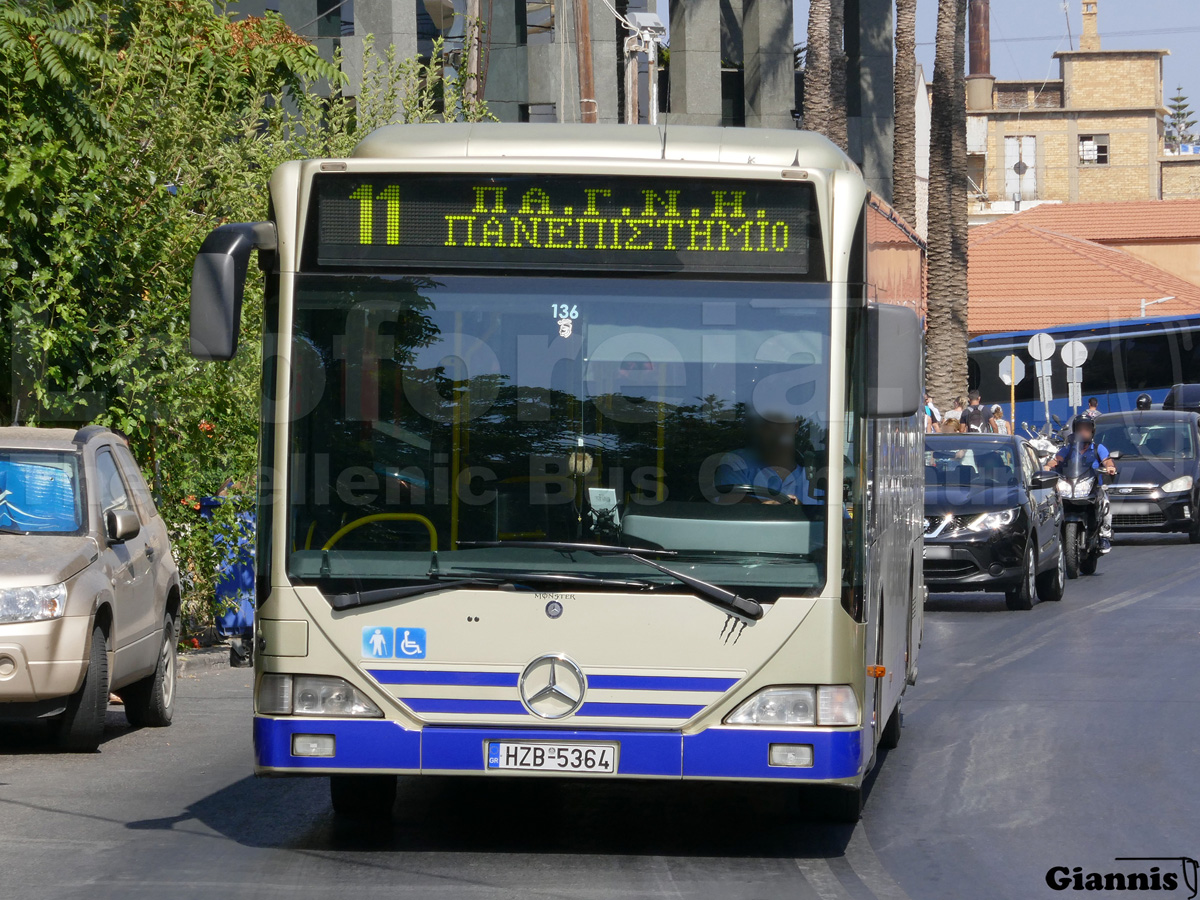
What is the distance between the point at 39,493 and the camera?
10.7 meters

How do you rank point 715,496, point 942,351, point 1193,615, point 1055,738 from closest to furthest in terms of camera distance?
1. point 715,496
2. point 1055,738
3. point 1193,615
4. point 942,351

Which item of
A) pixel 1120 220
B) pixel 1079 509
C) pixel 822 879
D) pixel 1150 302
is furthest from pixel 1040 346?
pixel 1120 220

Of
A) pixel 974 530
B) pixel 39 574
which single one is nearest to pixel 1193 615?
pixel 974 530

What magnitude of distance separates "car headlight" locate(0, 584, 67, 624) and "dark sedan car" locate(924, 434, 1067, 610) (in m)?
10.5

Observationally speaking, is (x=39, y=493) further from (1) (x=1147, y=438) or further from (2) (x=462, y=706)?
(1) (x=1147, y=438)

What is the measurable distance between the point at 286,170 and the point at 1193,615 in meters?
13.2

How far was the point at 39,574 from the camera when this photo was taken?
9.90m

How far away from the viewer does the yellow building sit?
94438mm

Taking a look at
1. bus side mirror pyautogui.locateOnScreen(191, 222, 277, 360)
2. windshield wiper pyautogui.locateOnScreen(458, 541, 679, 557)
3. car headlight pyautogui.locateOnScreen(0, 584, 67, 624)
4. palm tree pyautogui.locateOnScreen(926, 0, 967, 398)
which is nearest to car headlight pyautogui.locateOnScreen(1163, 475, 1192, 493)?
palm tree pyautogui.locateOnScreen(926, 0, 967, 398)

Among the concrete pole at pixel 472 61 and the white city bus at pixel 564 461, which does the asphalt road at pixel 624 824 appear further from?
the concrete pole at pixel 472 61

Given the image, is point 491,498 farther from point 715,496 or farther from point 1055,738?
point 1055,738

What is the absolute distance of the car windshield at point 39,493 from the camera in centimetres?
1062

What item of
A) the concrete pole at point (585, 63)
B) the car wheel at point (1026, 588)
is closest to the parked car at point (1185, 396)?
the concrete pole at point (585, 63)

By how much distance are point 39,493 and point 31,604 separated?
1.06m
